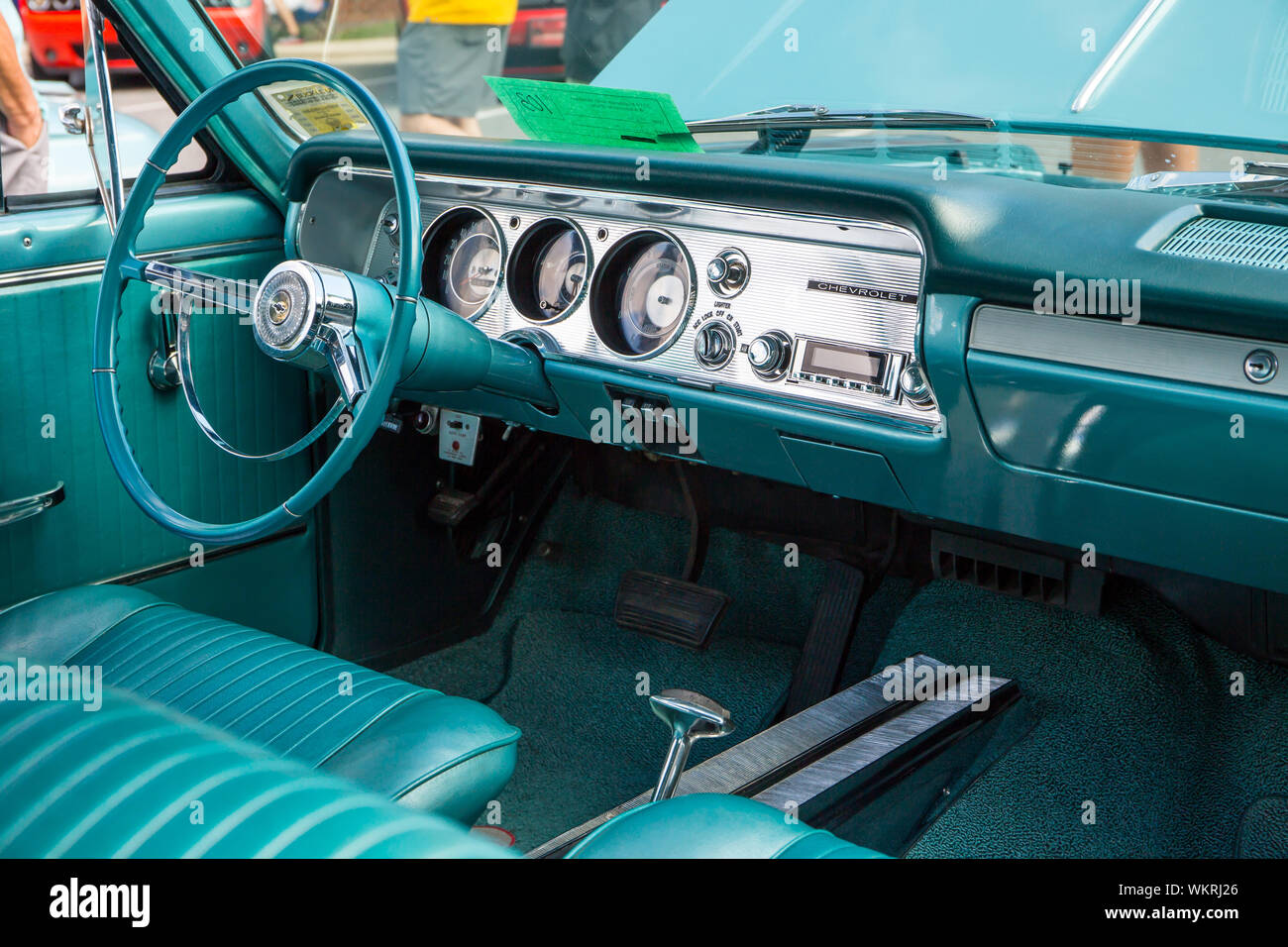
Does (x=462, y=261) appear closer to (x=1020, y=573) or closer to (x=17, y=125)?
(x=17, y=125)

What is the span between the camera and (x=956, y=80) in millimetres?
1950

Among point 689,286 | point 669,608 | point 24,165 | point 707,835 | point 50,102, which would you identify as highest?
point 50,102

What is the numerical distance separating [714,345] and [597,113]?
41cm

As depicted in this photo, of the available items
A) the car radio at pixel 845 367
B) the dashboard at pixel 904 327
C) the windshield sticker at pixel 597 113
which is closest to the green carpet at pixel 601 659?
the dashboard at pixel 904 327

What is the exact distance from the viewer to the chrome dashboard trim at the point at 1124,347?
1.40 metres

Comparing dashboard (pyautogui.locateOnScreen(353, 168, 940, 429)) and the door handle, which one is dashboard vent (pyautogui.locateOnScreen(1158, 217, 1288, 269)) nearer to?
dashboard (pyautogui.locateOnScreen(353, 168, 940, 429))

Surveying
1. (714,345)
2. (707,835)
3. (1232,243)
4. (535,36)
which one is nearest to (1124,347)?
(1232,243)

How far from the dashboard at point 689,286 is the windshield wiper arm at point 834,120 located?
0.95 ft

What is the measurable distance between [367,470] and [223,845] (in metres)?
1.64

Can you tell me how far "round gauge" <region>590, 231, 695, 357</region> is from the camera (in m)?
1.94

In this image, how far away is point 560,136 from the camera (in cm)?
199
